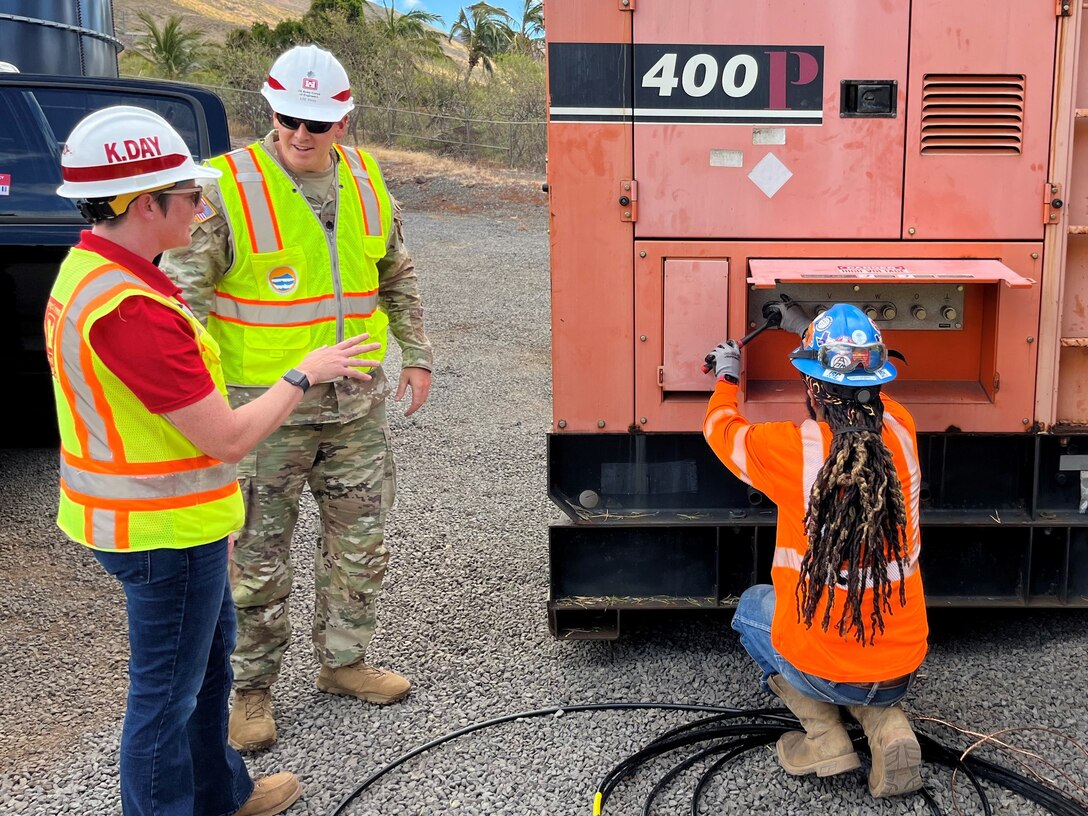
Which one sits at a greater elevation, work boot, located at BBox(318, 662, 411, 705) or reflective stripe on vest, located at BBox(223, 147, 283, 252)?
reflective stripe on vest, located at BBox(223, 147, 283, 252)

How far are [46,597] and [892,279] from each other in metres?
3.64

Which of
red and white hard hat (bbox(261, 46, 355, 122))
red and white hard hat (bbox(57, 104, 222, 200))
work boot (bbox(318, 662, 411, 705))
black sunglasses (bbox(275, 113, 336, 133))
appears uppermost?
red and white hard hat (bbox(261, 46, 355, 122))

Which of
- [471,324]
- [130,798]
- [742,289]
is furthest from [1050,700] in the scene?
[471,324]

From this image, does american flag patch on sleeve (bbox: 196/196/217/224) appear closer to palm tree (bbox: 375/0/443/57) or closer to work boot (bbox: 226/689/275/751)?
work boot (bbox: 226/689/275/751)

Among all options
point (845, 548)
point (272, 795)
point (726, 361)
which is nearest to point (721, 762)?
point (845, 548)

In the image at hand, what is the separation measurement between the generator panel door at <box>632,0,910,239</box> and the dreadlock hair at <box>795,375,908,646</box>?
908 mm

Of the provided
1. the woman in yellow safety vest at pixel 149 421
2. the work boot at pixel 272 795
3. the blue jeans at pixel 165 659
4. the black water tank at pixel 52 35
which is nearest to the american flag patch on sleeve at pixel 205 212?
the woman in yellow safety vest at pixel 149 421

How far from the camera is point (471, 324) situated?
10.5 metres

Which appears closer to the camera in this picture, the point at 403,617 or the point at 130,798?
the point at 130,798

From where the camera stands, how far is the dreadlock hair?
2.91 meters

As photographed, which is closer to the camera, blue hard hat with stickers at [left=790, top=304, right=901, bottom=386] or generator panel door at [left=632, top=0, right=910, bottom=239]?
blue hard hat with stickers at [left=790, top=304, right=901, bottom=386]

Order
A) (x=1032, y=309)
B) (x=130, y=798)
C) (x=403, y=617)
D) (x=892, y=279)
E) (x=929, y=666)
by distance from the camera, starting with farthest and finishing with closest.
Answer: (x=403, y=617) < (x=929, y=666) < (x=1032, y=309) < (x=892, y=279) < (x=130, y=798)

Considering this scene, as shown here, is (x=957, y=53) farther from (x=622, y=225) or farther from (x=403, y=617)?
(x=403, y=617)

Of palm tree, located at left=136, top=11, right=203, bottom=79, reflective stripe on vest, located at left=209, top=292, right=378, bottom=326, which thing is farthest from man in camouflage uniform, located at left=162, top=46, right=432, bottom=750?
palm tree, located at left=136, top=11, right=203, bottom=79
